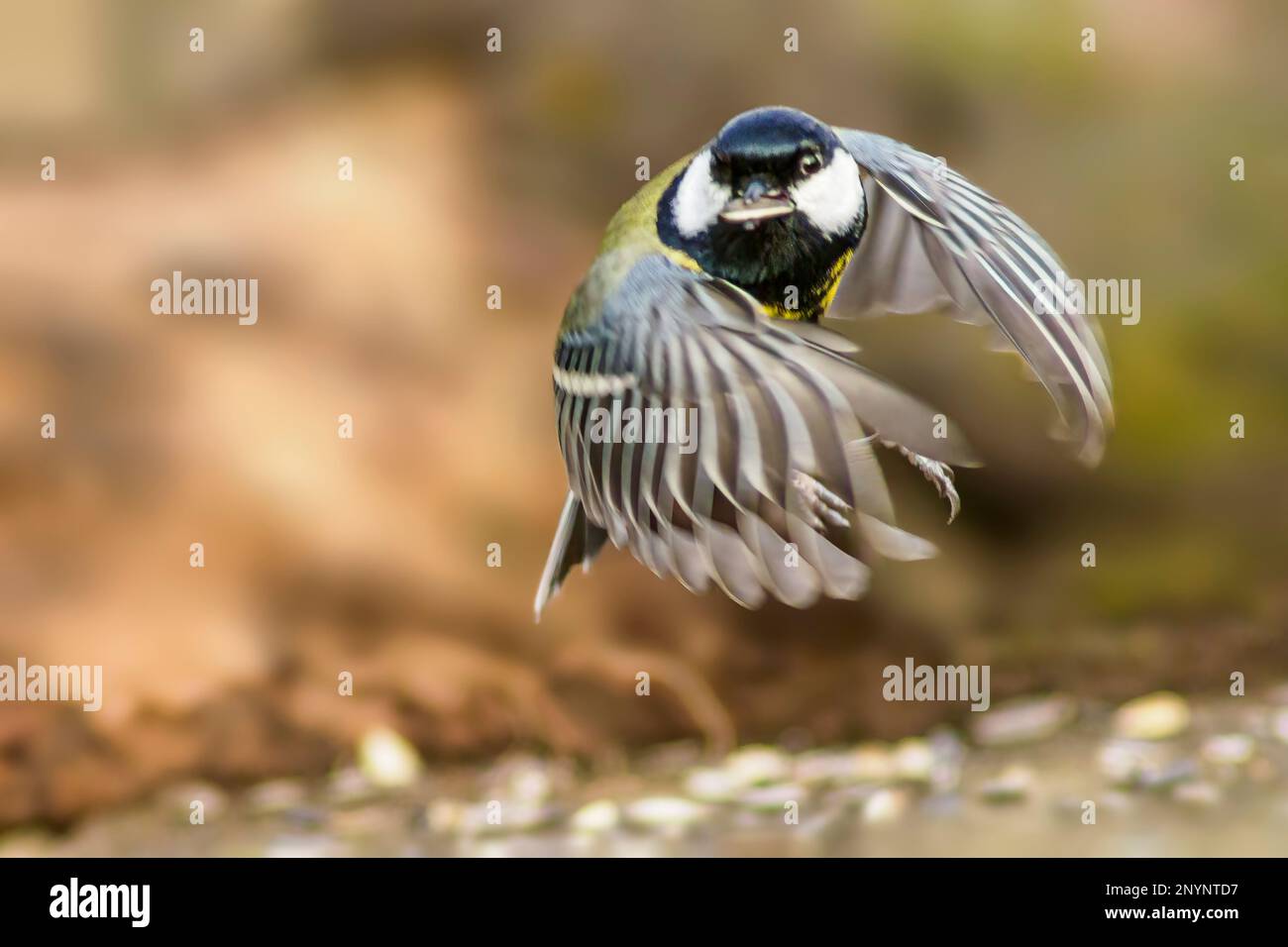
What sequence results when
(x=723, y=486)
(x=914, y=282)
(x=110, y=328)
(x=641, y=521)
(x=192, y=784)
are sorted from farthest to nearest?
(x=110, y=328)
(x=192, y=784)
(x=914, y=282)
(x=641, y=521)
(x=723, y=486)

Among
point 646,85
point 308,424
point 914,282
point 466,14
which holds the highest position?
point 466,14

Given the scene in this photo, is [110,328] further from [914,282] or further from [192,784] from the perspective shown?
[914,282]

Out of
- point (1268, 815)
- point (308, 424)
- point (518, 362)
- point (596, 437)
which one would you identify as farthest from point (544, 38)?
point (1268, 815)

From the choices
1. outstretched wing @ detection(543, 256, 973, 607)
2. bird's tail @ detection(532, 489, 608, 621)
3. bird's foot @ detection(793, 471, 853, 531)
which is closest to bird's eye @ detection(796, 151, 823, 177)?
outstretched wing @ detection(543, 256, 973, 607)

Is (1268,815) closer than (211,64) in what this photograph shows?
Yes

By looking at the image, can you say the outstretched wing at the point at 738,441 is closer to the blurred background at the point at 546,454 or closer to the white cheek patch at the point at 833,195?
the white cheek patch at the point at 833,195

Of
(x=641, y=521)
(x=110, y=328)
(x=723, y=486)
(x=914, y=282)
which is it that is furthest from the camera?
(x=110, y=328)

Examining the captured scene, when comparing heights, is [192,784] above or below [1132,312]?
below
